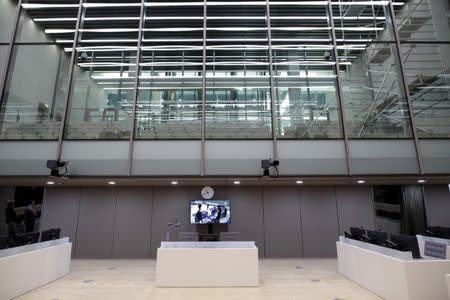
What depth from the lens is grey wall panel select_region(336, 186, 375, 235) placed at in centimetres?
842

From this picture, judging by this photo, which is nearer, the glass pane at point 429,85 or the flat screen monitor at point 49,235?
the flat screen monitor at point 49,235

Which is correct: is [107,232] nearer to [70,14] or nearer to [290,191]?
[290,191]

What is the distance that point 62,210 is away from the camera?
8.45 m

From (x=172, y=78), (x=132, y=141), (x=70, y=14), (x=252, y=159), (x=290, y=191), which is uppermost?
(x=70, y=14)

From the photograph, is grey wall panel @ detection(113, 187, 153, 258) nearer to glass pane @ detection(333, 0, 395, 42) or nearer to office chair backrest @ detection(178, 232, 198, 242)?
office chair backrest @ detection(178, 232, 198, 242)

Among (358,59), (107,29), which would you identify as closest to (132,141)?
(107,29)

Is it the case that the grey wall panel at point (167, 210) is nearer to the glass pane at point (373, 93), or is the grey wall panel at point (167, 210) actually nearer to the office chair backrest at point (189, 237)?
the office chair backrest at point (189, 237)

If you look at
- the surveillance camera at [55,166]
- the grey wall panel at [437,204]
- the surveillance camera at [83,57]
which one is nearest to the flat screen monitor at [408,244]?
the grey wall panel at [437,204]

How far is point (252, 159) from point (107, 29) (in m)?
6.03

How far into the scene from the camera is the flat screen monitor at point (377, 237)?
4.94m

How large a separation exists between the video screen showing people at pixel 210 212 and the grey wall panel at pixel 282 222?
1263mm

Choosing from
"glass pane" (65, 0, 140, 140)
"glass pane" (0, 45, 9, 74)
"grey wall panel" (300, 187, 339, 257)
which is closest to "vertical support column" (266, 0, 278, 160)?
"grey wall panel" (300, 187, 339, 257)

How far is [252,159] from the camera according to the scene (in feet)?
22.4

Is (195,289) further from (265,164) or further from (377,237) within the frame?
(377,237)
